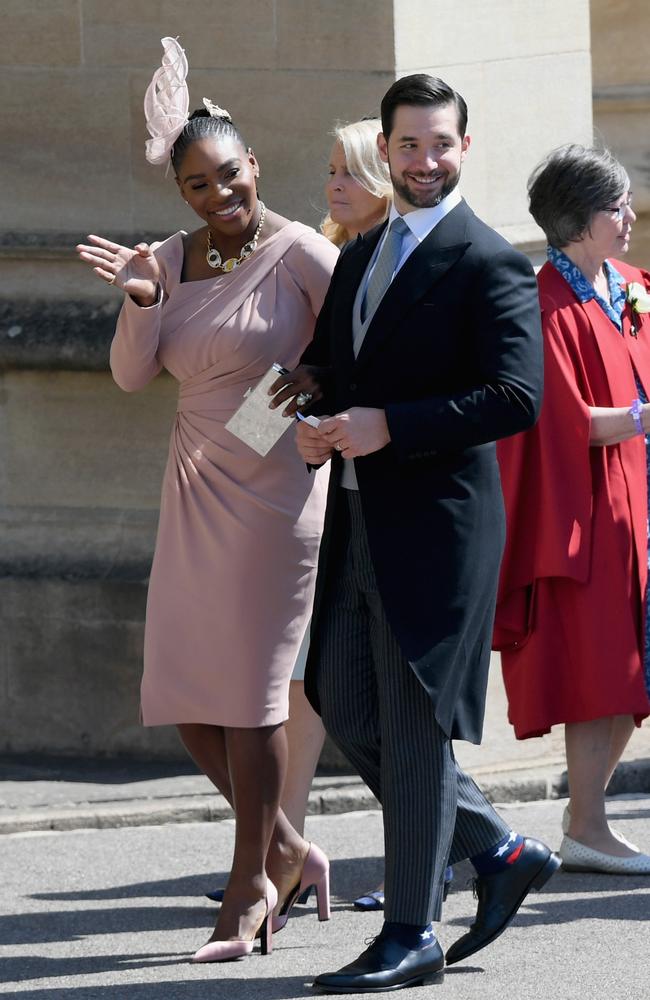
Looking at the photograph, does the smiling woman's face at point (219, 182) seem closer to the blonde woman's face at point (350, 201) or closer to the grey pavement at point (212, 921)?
the blonde woman's face at point (350, 201)

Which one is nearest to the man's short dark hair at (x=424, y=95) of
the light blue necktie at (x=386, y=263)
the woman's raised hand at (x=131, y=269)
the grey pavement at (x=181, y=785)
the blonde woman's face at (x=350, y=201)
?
the light blue necktie at (x=386, y=263)

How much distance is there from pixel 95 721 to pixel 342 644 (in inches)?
108

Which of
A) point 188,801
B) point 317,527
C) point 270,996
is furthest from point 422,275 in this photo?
point 188,801

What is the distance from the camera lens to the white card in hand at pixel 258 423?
470 centimetres

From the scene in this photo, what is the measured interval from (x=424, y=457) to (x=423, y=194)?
0.57m

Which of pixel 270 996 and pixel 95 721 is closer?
pixel 270 996

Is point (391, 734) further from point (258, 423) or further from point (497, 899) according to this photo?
point (258, 423)

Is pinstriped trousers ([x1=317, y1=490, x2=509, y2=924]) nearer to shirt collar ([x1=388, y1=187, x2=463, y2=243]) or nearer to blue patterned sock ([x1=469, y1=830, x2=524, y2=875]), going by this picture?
blue patterned sock ([x1=469, y1=830, x2=524, y2=875])

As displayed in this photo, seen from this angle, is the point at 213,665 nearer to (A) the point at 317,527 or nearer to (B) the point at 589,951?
(A) the point at 317,527

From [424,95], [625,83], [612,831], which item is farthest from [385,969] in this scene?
[625,83]

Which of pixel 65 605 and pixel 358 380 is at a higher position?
pixel 358 380

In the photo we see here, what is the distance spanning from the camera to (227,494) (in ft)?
16.1

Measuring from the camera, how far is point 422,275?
4.40 meters

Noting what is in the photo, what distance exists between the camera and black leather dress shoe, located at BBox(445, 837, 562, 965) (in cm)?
466
